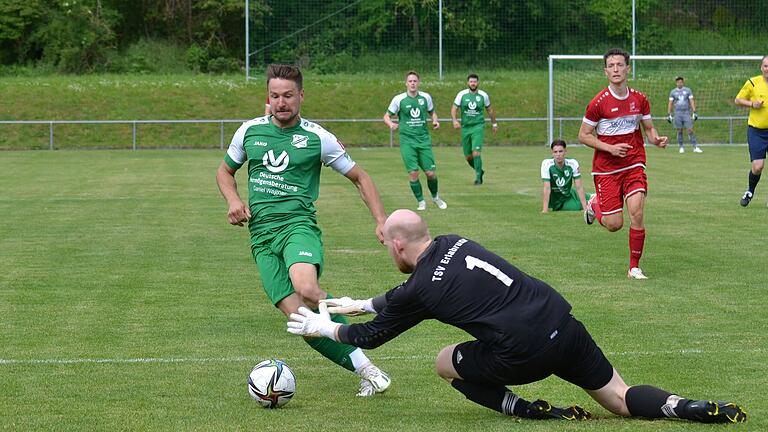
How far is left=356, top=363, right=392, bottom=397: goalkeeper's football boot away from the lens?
272 inches

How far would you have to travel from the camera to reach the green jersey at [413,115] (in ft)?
64.1

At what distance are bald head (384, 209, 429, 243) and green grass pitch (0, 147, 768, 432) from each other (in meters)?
1.02

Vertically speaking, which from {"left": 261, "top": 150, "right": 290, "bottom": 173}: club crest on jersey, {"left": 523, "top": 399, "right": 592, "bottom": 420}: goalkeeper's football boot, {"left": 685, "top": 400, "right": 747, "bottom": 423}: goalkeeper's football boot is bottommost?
{"left": 523, "top": 399, "right": 592, "bottom": 420}: goalkeeper's football boot

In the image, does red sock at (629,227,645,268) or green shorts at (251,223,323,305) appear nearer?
green shorts at (251,223,323,305)

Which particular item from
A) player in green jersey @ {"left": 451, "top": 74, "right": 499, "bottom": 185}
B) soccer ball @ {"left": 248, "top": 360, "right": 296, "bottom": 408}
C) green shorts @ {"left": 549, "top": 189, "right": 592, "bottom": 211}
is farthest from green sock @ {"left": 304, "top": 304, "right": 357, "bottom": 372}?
player in green jersey @ {"left": 451, "top": 74, "right": 499, "bottom": 185}

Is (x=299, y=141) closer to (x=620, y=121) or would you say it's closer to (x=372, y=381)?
(x=372, y=381)

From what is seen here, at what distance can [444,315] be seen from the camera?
585cm

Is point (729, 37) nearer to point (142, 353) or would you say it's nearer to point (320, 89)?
point (320, 89)

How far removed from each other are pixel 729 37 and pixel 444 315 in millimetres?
43015

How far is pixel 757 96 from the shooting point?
1662 centimetres

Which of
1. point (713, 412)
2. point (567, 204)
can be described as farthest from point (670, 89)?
point (713, 412)

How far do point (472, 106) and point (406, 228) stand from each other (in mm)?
19371

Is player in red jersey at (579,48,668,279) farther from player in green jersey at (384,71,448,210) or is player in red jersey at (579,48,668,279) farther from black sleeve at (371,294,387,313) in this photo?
player in green jersey at (384,71,448,210)

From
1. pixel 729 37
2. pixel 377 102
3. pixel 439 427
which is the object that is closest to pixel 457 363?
pixel 439 427
